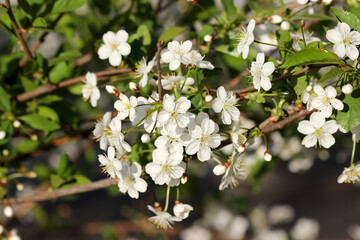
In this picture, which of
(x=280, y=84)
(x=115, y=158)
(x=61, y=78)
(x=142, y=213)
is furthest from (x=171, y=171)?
(x=142, y=213)

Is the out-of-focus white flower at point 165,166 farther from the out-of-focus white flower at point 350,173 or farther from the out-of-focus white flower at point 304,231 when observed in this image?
the out-of-focus white flower at point 304,231

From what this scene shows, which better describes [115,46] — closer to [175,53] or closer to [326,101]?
[175,53]

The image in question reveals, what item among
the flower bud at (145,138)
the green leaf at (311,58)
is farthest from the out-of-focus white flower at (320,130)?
the flower bud at (145,138)

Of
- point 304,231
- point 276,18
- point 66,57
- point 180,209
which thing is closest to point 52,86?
point 66,57

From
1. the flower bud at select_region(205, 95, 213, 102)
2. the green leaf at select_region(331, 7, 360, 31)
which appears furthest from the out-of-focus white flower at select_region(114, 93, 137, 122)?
the green leaf at select_region(331, 7, 360, 31)

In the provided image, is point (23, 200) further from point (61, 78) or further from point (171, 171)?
point (171, 171)
